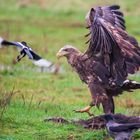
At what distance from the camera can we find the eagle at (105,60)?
33.9ft

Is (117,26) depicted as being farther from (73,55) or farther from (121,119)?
(121,119)

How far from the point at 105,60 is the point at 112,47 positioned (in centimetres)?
31

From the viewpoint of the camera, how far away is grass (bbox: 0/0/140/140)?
33.4ft

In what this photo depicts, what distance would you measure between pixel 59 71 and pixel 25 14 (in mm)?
15004

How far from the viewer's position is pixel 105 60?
1059 cm

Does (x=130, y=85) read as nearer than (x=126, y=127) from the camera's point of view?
Result: No

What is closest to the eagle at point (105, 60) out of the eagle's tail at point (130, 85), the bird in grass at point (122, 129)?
the eagle's tail at point (130, 85)

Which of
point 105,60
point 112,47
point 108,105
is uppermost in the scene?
point 112,47

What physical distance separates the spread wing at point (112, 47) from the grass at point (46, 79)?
3.61ft

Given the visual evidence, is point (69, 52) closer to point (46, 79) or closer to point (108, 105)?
point (108, 105)

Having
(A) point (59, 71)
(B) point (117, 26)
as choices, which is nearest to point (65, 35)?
(A) point (59, 71)

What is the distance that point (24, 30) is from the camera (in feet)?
91.5

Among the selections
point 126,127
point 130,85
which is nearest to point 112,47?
point 130,85

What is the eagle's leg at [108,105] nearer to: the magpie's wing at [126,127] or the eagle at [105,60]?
the eagle at [105,60]
